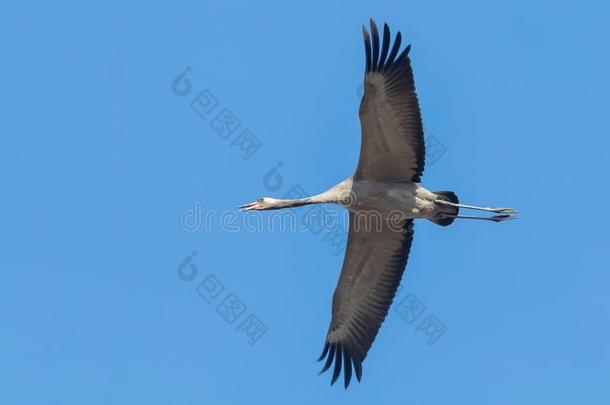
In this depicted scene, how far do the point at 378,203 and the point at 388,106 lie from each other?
1.89 meters

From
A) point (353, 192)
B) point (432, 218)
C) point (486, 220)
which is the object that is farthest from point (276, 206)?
point (486, 220)

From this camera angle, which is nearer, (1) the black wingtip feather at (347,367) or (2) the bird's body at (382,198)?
(2) the bird's body at (382,198)

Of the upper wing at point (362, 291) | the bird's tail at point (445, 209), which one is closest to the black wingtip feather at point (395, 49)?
the bird's tail at point (445, 209)

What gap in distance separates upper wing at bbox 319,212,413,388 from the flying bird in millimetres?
19

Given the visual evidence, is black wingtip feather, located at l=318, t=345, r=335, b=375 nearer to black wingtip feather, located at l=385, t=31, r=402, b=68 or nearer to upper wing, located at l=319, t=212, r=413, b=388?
upper wing, located at l=319, t=212, r=413, b=388

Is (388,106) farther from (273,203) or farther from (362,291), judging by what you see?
(362,291)

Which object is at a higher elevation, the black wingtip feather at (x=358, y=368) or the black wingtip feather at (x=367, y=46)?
the black wingtip feather at (x=367, y=46)

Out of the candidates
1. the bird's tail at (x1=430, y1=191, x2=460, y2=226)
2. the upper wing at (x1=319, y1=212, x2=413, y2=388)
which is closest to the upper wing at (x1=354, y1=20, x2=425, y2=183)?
the bird's tail at (x1=430, y1=191, x2=460, y2=226)

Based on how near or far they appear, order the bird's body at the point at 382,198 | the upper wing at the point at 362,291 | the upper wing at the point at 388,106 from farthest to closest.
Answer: the upper wing at the point at 362,291 < the bird's body at the point at 382,198 < the upper wing at the point at 388,106

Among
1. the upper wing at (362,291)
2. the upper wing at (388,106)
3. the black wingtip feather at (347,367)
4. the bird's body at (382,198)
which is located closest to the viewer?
the upper wing at (388,106)

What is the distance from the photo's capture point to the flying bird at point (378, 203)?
20.9 meters

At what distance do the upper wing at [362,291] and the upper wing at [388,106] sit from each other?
1.68m

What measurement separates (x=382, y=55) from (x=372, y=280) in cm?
451

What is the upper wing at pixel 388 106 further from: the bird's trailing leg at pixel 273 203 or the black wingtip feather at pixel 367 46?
the bird's trailing leg at pixel 273 203
